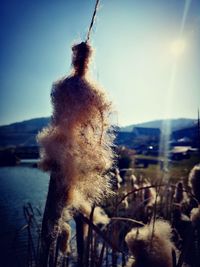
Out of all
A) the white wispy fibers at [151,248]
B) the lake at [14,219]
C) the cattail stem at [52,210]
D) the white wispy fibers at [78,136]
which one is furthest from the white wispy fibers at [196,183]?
the lake at [14,219]

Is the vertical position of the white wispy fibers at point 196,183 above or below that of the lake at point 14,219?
above

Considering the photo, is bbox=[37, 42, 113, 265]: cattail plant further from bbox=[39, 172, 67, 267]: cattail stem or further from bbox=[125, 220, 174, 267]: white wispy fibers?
bbox=[125, 220, 174, 267]: white wispy fibers

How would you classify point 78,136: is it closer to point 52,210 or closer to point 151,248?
point 52,210

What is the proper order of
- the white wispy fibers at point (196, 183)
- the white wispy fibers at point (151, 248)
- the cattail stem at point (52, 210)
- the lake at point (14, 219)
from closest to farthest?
1. the cattail stem at point (52, 210)
2. the white wispy fibers at point (151, 248)
3. the white wispy fibers at point (196, 183)
4. the lake at point (14, 219)

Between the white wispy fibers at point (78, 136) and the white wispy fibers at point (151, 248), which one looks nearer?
the white wispy fibers at point (78, 136)

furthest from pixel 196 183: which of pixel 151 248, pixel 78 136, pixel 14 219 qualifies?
pixel 14 219

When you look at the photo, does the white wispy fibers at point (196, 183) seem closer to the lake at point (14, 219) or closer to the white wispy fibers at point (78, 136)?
the white wispy fibers at point (78, 136)

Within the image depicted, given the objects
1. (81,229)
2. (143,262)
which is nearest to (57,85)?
(143,262)
